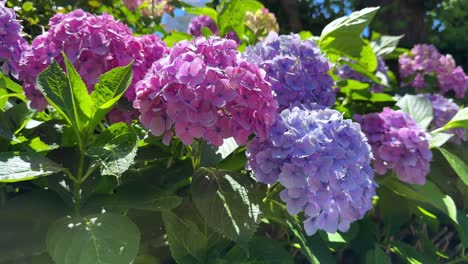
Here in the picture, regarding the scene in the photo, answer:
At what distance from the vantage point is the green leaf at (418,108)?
175 cm

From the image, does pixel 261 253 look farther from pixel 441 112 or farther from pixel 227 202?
pixel 441 112

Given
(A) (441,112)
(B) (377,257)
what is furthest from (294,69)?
(A) (441,112)

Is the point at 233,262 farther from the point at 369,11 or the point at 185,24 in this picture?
the point at 185,24

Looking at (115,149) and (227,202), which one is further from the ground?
(115,149)

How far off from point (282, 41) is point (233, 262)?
19.3 inches

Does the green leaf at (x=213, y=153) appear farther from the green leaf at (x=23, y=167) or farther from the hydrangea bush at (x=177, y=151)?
the green leaf at (x=23, y=167)

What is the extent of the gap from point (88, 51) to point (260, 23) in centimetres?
80

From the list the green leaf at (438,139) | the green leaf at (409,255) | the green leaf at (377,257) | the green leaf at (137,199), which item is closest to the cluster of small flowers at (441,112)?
the green leaf at (438,139)

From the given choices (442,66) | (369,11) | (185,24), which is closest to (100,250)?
(369,11)

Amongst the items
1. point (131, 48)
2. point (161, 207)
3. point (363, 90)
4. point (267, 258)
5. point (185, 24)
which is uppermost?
point (131, 48)

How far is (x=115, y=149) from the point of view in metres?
0.98

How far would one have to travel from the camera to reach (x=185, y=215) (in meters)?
1.18

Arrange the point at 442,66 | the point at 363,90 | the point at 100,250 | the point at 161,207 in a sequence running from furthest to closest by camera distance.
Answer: the point at 442,66, the point at 363,90, the point at 161,207, the point at 100,250

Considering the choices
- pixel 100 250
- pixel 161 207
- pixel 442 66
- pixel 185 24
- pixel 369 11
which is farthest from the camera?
pixel 185 24
